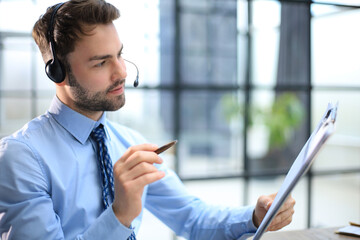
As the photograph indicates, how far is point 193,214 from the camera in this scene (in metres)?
1.31

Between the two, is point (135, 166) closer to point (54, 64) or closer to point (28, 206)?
point (28, 206)

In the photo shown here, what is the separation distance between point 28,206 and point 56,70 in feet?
1.40

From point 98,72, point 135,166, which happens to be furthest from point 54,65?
point 135,166

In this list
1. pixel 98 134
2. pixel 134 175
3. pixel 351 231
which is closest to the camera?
pixel 134 175

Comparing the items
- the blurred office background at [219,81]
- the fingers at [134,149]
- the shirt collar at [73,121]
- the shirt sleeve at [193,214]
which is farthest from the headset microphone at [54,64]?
the blurred office background at [219,81]

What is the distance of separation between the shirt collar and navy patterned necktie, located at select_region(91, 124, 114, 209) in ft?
0.13

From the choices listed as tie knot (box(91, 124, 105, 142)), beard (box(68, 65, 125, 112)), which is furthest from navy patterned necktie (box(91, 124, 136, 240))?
beard (box(68, 65, 125, 112))

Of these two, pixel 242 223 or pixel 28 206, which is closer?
pixel 28 206

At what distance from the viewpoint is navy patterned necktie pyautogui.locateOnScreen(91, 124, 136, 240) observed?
116cm

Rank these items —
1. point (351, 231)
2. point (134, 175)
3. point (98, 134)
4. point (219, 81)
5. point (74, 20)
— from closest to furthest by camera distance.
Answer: point (134, 175) → point (351, 231) → point (74, 20) → point (98, 134) → point (219, 81)

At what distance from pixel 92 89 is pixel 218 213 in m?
0.60

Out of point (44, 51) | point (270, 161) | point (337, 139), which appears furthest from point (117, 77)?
point (270, 161)

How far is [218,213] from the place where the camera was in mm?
1252

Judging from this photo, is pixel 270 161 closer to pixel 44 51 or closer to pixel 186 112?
pixel 186 112
